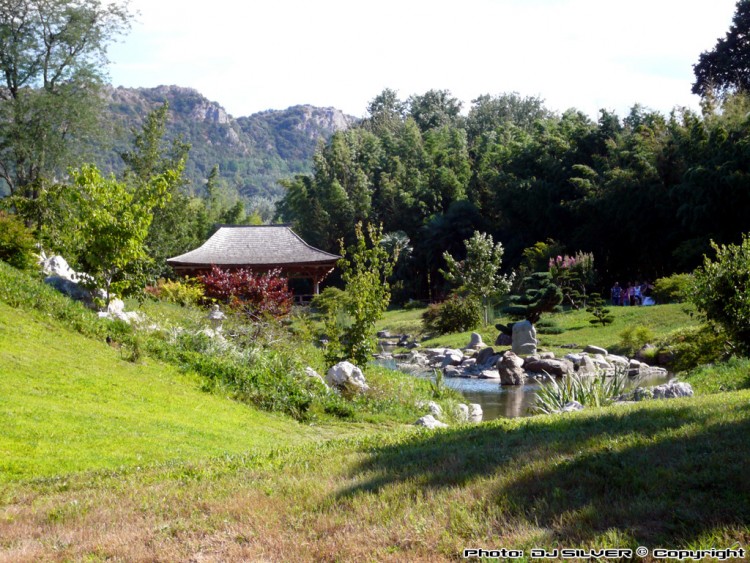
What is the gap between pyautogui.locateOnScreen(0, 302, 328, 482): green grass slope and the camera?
6605 mm

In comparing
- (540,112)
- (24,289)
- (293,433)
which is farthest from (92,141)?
(540,112)

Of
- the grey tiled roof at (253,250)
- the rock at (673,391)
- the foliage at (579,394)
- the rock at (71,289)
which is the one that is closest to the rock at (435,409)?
the foliage at (579,394)

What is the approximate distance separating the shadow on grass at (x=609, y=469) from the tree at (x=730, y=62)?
119 ft

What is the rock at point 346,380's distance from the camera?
11.6 meters

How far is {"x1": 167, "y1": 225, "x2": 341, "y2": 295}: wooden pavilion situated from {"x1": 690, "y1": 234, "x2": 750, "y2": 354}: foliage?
18.7 meters

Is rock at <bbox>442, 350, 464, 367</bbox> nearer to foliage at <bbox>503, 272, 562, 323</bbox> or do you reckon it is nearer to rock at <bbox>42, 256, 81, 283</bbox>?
foliage at <bbox>503, 272, 562, 323</bbox>

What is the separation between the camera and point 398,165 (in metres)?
49.2

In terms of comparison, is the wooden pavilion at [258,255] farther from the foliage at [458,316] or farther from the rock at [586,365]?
the rock at [586,365]

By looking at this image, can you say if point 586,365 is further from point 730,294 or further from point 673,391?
point 673,391

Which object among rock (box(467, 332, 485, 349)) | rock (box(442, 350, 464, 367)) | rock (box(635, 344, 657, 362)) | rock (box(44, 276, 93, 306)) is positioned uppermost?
rock (box(44, 276, 93, 306))

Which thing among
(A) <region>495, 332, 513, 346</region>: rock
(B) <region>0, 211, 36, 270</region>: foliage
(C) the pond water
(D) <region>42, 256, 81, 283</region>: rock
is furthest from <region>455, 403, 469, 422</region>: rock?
(A) <region>495, 332, 513, 346</region>: rock

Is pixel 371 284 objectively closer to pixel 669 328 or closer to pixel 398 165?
pixel 669 328

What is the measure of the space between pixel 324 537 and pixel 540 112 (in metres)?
68.3

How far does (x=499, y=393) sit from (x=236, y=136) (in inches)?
5778
